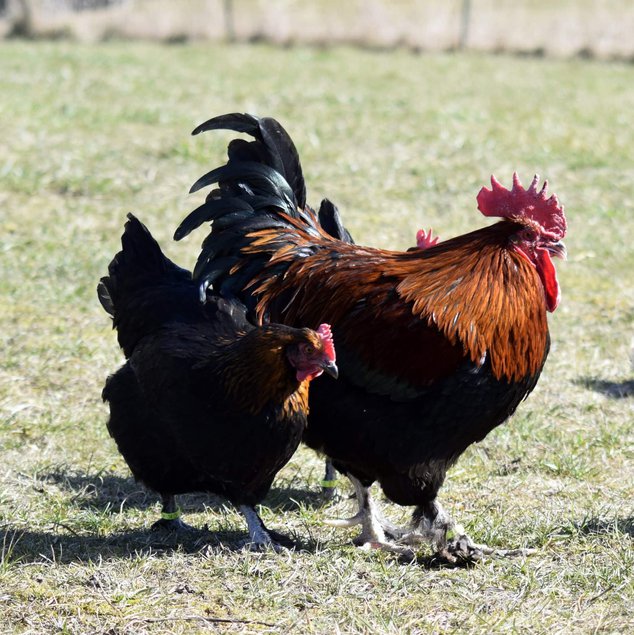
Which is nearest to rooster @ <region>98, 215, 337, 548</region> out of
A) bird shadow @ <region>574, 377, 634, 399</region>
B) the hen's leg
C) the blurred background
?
the hen's leg

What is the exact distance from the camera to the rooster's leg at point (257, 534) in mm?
Result: 4461

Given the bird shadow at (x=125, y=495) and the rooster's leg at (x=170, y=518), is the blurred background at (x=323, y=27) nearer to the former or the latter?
the bird shadow at (x=125, y=495)

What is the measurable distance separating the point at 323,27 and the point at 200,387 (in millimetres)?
15589

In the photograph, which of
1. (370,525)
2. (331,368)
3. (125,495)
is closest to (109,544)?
(125,495)

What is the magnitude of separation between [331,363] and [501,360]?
0.75 metres

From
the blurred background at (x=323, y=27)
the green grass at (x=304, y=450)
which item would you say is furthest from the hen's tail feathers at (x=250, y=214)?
the blurred background at (x=323, y=27)

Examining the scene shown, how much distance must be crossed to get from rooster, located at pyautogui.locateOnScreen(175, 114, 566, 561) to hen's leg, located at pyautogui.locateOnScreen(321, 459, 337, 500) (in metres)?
0.42

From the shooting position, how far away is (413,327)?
14.5 feet

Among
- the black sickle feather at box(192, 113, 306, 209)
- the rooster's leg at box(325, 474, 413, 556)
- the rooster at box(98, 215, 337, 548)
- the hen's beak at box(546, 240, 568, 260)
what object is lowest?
the rooster's leg at box(325, 474, 413, 556)

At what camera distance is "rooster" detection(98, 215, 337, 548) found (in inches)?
167

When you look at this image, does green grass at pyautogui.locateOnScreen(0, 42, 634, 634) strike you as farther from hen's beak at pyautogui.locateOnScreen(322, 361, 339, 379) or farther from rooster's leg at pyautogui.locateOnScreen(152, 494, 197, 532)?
hen's beak at pyautogui.locateOnScreen(322, 361, 339, 379)

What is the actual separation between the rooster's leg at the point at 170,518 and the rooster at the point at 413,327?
28.1 inches

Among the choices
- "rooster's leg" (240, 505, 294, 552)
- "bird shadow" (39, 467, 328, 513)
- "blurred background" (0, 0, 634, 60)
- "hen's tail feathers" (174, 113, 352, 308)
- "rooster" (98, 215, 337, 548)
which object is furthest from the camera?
"blurred background" (0, 0, 634, 60)

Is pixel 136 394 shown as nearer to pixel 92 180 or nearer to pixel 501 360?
pixel 501 360
